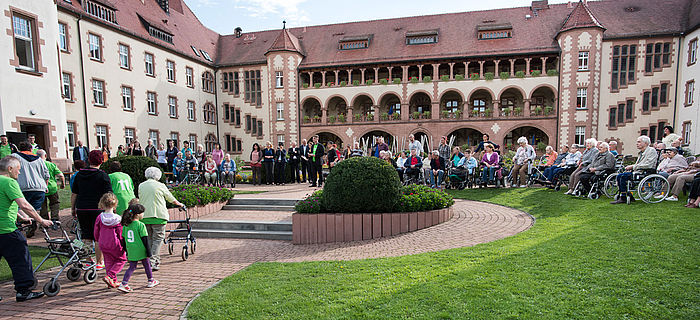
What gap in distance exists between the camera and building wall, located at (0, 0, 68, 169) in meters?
13.1

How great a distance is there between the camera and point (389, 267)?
4.93m

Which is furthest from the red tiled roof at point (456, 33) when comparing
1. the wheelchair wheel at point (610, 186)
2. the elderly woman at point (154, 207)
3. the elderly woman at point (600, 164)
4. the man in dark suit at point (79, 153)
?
the elderly woman at point (154, 207)

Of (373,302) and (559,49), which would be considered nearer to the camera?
(373,302)

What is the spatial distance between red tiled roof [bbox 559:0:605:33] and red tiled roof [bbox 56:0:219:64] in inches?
1268

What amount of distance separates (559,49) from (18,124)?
3419cm

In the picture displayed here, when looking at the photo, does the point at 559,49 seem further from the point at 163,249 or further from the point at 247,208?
the point at 163,249

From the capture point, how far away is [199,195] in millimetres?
9523

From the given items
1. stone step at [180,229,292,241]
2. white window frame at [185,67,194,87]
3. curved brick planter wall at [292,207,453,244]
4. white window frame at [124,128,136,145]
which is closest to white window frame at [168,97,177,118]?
white window frame at [185,67,194,87]

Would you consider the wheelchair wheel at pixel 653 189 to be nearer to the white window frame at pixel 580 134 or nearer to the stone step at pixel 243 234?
the stone step at pixel 243 234

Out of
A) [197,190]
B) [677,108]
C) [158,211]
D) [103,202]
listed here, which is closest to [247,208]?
[197,190]

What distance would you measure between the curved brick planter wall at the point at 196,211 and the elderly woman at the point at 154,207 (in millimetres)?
2588

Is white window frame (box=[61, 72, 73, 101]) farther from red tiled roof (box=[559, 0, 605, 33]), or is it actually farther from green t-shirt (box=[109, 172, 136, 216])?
red tiled roof (box=[559, 0, 605, 33])

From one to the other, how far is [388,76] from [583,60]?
53.1 feet

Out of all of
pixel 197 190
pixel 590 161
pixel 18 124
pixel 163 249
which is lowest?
pixel 163 249
